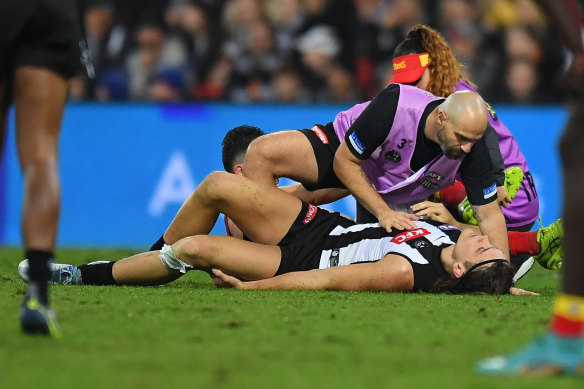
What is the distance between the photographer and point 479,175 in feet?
20.5

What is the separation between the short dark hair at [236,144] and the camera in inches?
281

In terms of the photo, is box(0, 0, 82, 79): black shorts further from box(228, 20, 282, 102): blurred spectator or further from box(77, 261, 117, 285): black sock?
box(228, 20, 282, 102): blurred spectator

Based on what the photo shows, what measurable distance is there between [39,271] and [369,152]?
2812mm

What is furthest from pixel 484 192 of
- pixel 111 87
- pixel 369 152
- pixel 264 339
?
pixel 111 87

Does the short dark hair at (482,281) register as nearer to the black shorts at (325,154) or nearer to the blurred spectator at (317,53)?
the black shorts at (325,154)

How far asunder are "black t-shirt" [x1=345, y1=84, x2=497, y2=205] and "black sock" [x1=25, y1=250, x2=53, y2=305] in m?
2.71

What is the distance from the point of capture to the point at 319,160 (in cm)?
662

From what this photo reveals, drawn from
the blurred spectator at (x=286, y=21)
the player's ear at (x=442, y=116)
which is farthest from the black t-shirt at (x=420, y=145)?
the blurred spectator at (x=286, y=21)

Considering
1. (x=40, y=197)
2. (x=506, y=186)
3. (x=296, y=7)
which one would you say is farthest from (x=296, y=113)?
(x=40, y=197)

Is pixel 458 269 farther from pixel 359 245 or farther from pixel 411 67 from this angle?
pixel 411 67

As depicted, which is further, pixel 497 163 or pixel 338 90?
pixel 338 90

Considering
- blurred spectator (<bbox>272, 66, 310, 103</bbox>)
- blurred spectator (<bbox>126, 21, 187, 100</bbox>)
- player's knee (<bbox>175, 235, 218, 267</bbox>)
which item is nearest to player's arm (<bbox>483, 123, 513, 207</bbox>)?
player's knee (<bbox>175, 235, 218, 267</bbox>)

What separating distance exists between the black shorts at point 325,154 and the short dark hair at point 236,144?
0.53m

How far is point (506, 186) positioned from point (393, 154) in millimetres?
1229
